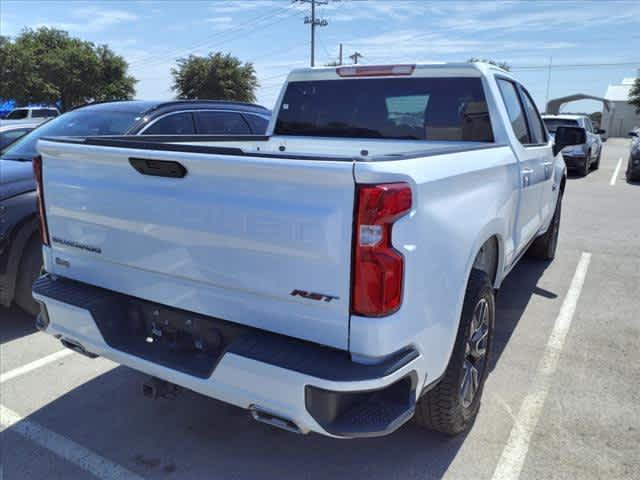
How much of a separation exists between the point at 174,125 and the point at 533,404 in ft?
14.9

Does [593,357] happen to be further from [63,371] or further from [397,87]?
[63,371]

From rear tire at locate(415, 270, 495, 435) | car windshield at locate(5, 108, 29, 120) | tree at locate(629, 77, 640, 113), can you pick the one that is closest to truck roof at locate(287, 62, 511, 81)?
rear tire at locate(415, 270, 495, 435)

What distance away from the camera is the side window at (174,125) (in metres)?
5.66

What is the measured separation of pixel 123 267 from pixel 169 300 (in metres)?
0.34

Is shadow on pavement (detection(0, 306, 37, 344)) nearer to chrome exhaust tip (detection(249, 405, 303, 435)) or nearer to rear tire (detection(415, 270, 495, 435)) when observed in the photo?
chrome exhaust tip (detection(249, 405, 303, 435))

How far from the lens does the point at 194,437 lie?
301 centimetres

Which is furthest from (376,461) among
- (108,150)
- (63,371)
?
(63,371)

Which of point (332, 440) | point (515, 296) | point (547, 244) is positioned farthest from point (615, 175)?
point (332, 440)

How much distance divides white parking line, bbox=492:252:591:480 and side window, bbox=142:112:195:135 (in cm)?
428

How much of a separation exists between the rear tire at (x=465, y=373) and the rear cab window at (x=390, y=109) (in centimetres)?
134

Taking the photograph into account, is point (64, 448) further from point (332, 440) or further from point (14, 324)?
point (14, 324)

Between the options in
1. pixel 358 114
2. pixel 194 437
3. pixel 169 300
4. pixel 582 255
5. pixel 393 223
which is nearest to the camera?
pixel 393 223

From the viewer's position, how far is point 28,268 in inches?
170

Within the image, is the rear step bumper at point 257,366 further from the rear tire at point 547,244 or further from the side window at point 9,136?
the side window at point 9,136
